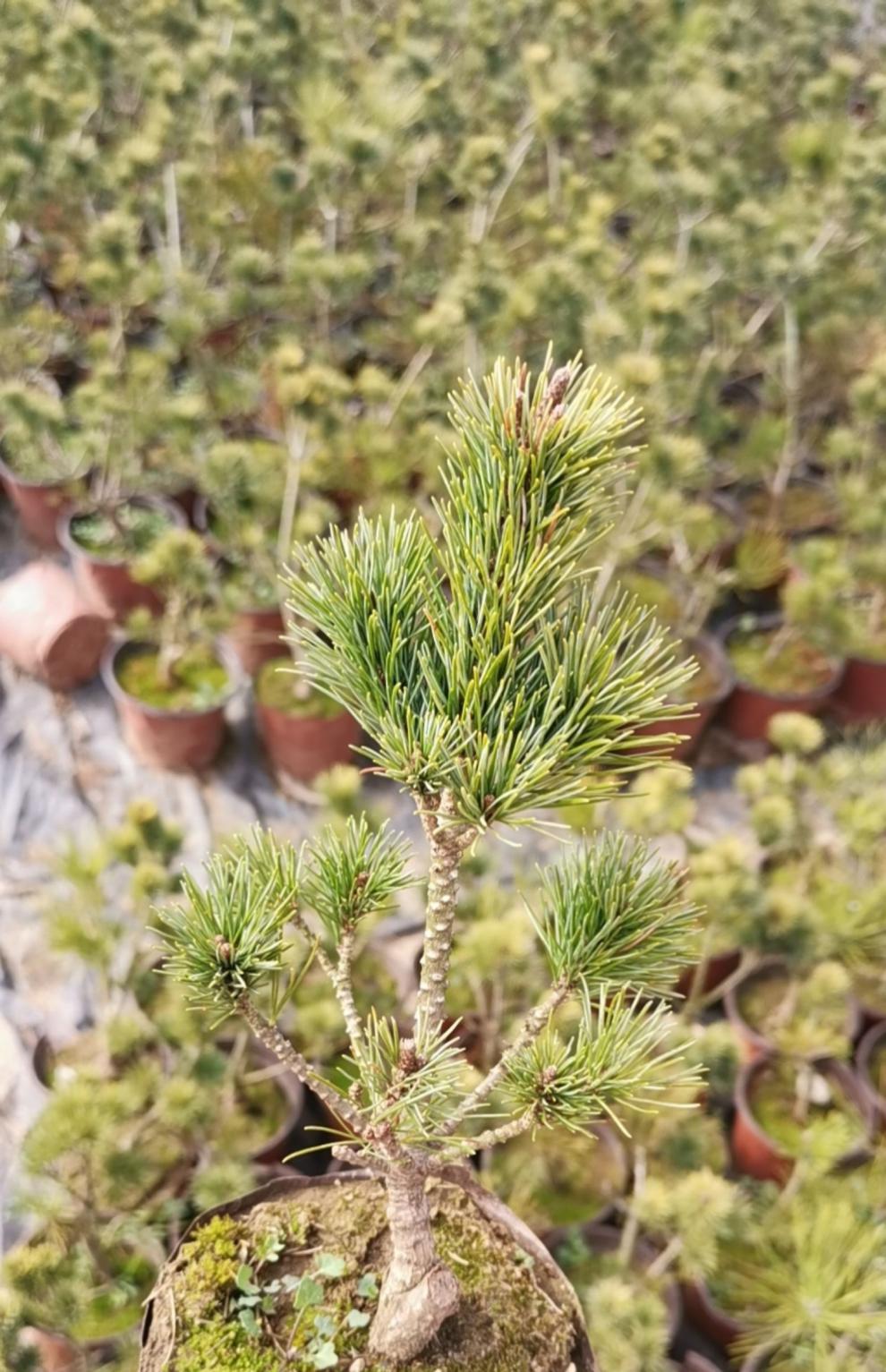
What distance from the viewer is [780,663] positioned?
2.96 m

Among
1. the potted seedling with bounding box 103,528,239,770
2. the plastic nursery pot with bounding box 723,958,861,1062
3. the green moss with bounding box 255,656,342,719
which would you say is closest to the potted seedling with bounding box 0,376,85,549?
the potted seedling with bounding box 103,528,239,770

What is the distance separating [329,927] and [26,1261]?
2.30 ft

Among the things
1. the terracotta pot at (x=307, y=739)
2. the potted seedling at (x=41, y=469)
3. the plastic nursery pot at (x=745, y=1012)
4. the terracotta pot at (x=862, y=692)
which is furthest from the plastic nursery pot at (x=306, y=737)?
the terracotta pot at (x=862, y=692)

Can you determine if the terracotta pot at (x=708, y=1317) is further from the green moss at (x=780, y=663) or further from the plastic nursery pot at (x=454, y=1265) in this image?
the green moss at (x=780, y=663)

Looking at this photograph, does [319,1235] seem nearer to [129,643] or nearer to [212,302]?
[129,643]

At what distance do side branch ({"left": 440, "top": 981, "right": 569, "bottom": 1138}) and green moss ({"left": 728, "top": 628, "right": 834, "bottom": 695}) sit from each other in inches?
89.3

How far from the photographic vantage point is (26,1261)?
1139mm

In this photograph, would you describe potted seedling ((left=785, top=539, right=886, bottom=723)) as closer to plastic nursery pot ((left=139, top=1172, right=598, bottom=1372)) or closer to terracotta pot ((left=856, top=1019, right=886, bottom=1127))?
terracotta pot ((left=856, top=1019, right=886, bottom=1127))

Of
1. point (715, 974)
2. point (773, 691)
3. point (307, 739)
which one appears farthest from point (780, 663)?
point (307, 739)

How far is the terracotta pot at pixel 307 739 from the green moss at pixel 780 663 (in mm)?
1098

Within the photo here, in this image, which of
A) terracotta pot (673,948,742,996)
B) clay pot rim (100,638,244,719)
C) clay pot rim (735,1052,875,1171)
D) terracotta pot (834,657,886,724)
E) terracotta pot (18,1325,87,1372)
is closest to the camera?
terracotta pot (18,1325,87,1372)

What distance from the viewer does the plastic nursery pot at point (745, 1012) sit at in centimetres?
204

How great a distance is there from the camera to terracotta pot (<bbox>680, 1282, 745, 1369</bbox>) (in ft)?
5.55

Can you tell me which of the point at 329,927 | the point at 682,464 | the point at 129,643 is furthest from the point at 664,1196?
the point at 129,643
